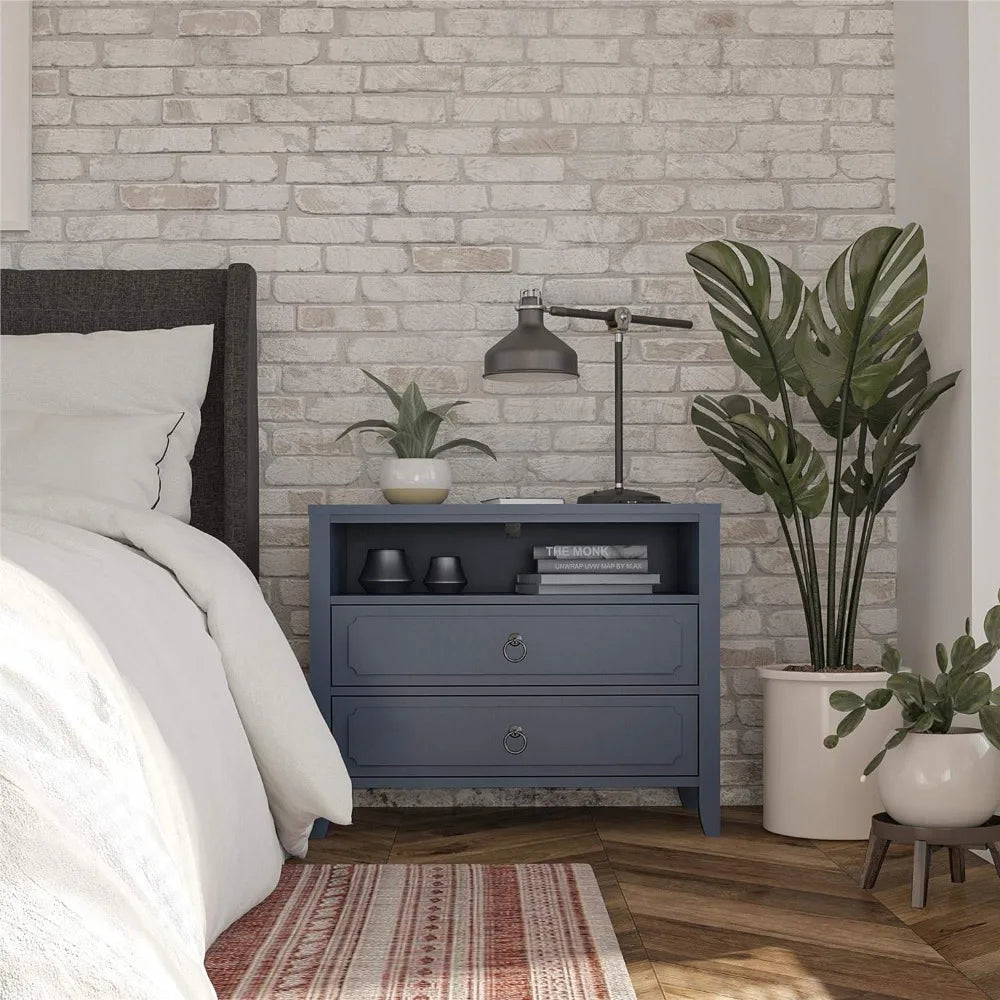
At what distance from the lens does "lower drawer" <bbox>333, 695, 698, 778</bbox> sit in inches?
98.0

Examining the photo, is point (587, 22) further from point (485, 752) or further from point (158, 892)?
point (158, 892)

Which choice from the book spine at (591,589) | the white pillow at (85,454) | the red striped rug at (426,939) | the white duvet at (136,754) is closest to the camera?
the white duvet at (136,754)

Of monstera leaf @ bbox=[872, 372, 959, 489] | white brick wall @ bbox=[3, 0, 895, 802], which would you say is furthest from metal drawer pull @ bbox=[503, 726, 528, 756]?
monstera leaf @ bbox=[872, 372, 959, 489]

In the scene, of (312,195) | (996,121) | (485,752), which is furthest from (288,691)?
(996,121)

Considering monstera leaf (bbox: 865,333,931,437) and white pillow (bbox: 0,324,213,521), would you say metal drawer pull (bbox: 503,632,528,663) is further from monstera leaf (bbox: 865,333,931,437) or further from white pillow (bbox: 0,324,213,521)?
monstera leaf (bbox: 865,333,931,437)

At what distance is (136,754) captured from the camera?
3.93ft

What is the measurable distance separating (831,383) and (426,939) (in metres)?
1.45

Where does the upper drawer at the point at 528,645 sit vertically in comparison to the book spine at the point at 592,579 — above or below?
below

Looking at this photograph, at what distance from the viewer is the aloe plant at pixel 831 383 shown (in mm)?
2436

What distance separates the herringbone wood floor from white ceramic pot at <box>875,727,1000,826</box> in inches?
5.8

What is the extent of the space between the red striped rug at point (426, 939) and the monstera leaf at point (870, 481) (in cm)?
108

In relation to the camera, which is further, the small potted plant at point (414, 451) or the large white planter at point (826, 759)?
the small potted plant at point (414, 451)

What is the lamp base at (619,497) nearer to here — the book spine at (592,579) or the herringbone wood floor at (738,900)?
the book spine at (592,579)

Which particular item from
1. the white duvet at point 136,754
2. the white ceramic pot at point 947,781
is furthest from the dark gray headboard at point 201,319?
the white ceramic pot at point 947,781
